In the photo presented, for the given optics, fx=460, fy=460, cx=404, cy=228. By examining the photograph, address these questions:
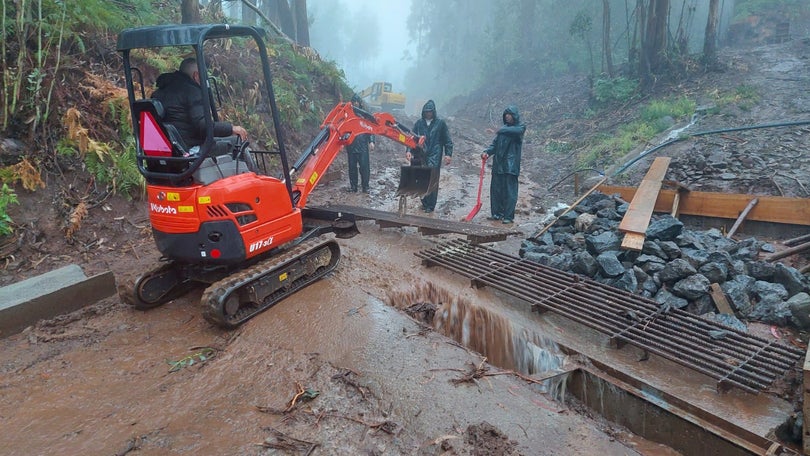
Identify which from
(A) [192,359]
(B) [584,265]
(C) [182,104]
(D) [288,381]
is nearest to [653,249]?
(B) [584,265]

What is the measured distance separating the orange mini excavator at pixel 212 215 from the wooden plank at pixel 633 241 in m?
3.34

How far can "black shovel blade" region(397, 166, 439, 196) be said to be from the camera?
7.67m

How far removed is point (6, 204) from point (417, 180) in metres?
5.51

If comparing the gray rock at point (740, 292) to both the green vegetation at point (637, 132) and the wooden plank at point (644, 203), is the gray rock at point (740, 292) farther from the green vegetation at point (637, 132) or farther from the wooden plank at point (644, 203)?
the green vegetation at point (637, 132)

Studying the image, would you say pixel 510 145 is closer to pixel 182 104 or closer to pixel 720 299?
pixel 720 299

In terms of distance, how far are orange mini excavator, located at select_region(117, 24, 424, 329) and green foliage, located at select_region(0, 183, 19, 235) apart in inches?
94.4

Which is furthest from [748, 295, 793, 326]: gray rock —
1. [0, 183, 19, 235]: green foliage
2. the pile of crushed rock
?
[0, 183, 19, 235]: green foliage

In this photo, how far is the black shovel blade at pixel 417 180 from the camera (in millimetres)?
7672

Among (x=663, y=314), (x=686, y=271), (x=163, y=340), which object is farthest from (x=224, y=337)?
(x=686, y=271)

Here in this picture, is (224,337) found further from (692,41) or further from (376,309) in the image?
(692,41)

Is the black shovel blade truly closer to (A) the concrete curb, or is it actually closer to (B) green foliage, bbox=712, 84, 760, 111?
(A) the concrete curb

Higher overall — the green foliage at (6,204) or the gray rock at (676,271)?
the green foliage at (6,204)

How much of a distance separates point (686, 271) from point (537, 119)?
1690 cm

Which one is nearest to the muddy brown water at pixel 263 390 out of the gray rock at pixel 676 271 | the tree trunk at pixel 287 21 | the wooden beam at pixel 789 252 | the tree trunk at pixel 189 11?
the gray rock at pixel 676 271
